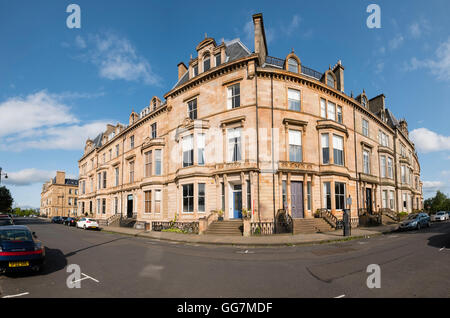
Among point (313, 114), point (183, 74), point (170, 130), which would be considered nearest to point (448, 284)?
point (313, 114)

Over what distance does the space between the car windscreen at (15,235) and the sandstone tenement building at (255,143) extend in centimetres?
1417

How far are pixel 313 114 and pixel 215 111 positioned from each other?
9568 millimetres

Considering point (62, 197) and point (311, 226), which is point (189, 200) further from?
point (62, 197)

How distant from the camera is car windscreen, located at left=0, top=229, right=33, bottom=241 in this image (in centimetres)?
864

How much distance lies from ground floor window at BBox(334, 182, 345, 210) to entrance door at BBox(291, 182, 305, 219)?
13.4 ft

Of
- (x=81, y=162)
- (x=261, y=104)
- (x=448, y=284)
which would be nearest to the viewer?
(x=448, y=284)

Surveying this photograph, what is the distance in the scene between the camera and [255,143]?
21.2 metres

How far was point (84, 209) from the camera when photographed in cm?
4956

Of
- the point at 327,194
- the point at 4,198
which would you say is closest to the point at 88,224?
the point at 327,194

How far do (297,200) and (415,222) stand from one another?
447 inches

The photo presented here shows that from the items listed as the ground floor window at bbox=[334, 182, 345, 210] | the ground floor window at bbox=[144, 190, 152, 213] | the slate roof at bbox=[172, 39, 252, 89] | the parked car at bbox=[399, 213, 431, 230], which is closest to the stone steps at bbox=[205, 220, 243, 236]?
the ground floor window at bbox=[334, 182, 345, 210]

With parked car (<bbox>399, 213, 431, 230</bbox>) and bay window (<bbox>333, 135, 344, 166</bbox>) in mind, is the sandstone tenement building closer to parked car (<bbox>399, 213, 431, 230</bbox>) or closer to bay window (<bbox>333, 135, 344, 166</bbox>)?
bay window (<bbox>333, 135, 344, 166</bbox>)

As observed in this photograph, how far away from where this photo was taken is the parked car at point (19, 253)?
Result: 7719 mm
